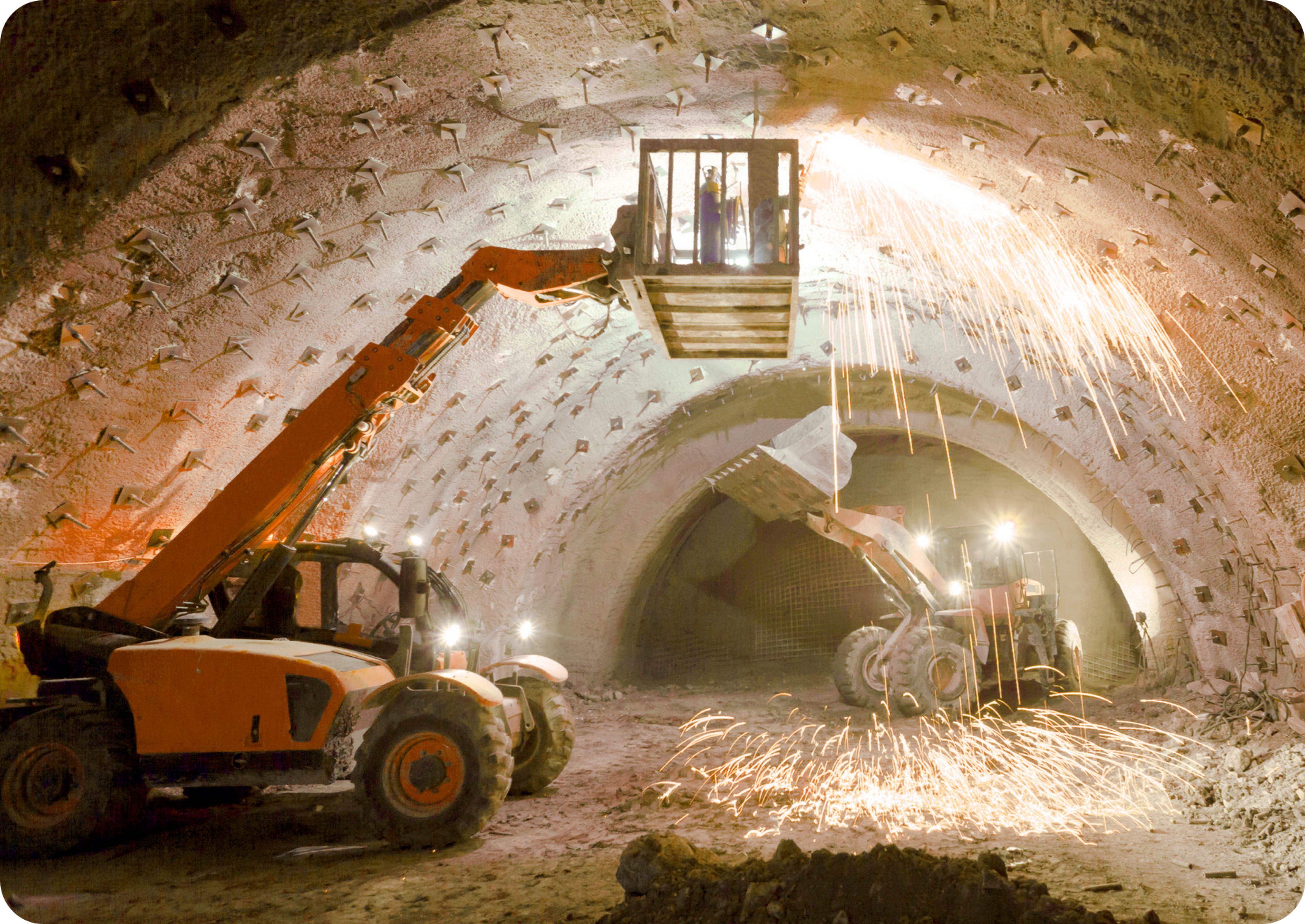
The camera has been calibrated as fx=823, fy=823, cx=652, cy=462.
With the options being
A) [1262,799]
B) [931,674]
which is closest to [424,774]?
[1262,799]

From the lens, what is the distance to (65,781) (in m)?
4.27

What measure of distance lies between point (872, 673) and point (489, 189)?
253 inches

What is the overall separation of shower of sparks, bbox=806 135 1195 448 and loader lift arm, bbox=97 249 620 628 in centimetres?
213

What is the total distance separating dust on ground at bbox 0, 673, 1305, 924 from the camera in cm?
344

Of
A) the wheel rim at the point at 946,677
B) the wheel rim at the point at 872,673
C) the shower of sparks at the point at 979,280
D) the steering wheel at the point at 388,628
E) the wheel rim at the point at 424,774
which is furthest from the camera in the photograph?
the wheel rim at the point at 872,673

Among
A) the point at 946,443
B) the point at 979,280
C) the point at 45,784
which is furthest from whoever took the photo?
the point at 946,443

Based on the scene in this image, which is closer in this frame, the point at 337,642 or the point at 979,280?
the point at 337,642

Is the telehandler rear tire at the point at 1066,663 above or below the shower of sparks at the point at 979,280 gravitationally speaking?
below

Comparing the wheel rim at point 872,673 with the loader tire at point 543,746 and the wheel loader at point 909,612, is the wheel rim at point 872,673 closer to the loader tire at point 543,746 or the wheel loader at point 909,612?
the wheel loader at point 909,612

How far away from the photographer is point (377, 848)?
436cm

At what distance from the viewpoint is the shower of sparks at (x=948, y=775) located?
4715mm

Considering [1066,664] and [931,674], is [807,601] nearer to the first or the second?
[1066,664]

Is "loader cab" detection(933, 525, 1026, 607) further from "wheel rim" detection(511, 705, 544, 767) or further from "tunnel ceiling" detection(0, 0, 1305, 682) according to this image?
"wheel rim" detection(511, 705, 544, 767)

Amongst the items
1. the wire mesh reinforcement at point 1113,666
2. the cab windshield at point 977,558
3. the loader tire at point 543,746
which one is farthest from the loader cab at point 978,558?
the loader tire at point 543,746
